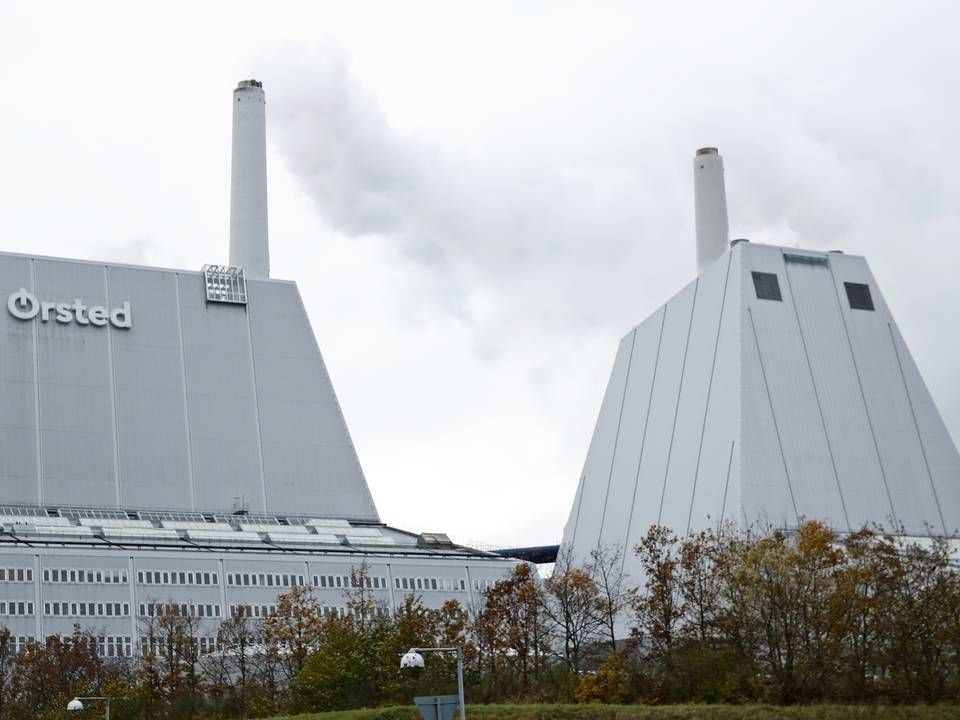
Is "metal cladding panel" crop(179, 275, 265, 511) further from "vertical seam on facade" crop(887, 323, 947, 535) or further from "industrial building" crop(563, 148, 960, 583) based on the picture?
"vertical seam on facade" crop(887, 323, 947, 535)

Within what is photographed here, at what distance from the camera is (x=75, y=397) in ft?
343

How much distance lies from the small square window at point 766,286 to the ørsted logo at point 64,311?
40.0m

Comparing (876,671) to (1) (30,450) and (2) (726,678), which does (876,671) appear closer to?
(2) (726,678)

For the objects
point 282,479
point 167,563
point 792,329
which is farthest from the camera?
point 282,479

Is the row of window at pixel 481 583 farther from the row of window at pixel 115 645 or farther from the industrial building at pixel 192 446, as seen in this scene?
the row of window at pixel 115 645

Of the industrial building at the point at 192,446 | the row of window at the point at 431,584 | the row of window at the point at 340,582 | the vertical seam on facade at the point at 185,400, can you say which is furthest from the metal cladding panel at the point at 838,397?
the vertical seam on facade at the point at 185,400

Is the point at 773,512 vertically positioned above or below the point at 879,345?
below

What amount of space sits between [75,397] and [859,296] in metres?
49.3

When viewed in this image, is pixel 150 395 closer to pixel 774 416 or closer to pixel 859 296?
pixel 774 416

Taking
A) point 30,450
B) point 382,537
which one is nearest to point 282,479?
point 382,537

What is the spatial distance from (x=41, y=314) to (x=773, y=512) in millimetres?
47238

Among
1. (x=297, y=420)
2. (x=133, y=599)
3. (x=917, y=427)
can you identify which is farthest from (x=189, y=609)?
(x=917, y=427)

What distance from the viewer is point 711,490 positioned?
95188 millimetres

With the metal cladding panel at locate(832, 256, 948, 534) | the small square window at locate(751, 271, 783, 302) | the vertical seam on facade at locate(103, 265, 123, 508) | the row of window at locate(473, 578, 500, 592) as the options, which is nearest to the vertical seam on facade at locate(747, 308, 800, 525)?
the small square window at locate(751, 271, 783, 302)
